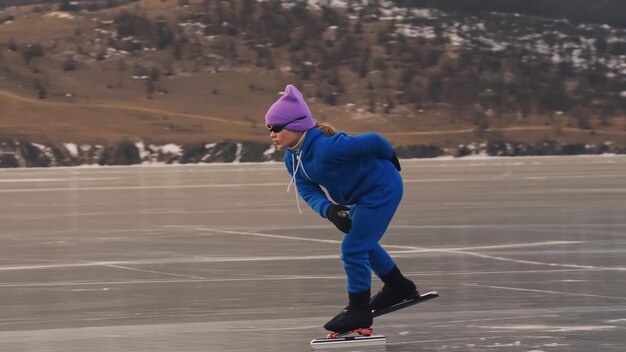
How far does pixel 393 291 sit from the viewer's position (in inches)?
330

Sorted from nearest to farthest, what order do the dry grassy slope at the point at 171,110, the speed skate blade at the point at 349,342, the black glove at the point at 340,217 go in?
the speed skate blade at the point at 349,342
the black glove at the point at 340,217
the dry grassy slope at the point at 171,110

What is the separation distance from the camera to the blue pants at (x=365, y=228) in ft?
26.0

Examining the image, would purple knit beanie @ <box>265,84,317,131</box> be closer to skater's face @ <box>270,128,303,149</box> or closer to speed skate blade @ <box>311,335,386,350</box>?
skater's face @ <box>270,128,303,149</box>

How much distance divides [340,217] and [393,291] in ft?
2.64

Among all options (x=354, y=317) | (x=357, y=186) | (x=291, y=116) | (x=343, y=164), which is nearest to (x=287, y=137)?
(x=291, y=116)

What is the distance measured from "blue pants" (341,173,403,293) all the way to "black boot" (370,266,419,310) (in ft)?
1.06

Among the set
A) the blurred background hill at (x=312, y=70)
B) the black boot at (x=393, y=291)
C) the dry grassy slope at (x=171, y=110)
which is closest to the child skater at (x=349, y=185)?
the black boot at (x=393, y=291)

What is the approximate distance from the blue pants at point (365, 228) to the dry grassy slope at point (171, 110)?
5646cm

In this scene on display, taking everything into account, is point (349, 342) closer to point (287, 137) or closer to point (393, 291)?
point (393, 291)

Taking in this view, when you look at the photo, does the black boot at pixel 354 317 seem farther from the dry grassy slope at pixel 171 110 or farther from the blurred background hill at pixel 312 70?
the dry grassy slope at pixel 171 110

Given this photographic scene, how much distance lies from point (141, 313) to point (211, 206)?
13562 mm

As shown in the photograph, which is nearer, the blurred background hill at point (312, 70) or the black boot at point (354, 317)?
the black boot at point (354, 317)

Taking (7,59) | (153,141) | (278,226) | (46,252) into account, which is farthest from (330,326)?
(7,59)

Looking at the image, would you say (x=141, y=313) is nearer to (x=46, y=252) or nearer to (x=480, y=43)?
(x=46, y=252)
